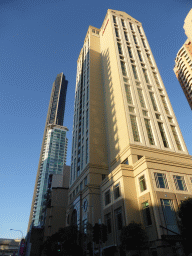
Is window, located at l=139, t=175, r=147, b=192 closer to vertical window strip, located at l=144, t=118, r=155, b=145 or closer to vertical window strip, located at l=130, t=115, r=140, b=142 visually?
vertical window strip, located at l=130, t=115, r=140, b=142

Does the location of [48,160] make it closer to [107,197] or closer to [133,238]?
[107,197]

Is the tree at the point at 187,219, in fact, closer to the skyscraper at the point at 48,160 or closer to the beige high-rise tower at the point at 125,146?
the beige high-rise tower at the point at 125,146

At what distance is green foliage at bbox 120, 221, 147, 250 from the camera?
27312 millimetres

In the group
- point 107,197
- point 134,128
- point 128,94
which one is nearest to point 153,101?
point 128,94

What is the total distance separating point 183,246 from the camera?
28.7 meters

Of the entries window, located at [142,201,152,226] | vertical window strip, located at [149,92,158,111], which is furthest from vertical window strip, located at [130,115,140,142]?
window, located at [142,201,152,226]

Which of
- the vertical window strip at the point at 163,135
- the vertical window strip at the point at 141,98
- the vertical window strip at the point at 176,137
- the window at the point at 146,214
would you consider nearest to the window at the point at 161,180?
the window at the point at 146,214

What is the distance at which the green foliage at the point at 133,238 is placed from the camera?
27312 millimetres

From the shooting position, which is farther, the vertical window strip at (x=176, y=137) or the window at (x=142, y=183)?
the vertical window strip at (x=176, y=137)

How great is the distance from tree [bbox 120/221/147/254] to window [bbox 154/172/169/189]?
28.4ft

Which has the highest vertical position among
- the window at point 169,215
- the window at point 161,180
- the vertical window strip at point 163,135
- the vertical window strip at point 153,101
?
the vertical window strip at point 153,101

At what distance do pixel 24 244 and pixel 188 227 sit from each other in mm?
95024

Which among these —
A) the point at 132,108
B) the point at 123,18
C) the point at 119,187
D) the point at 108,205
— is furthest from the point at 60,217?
the point at 123,18

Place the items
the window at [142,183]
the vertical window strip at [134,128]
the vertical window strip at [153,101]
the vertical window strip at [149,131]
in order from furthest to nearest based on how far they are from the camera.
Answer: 1. the vertical window strip at [153,101]
2. the vertical window strip at [149,131]
3. the vertical window strip at [134,128]
4. the window at [142,183]
